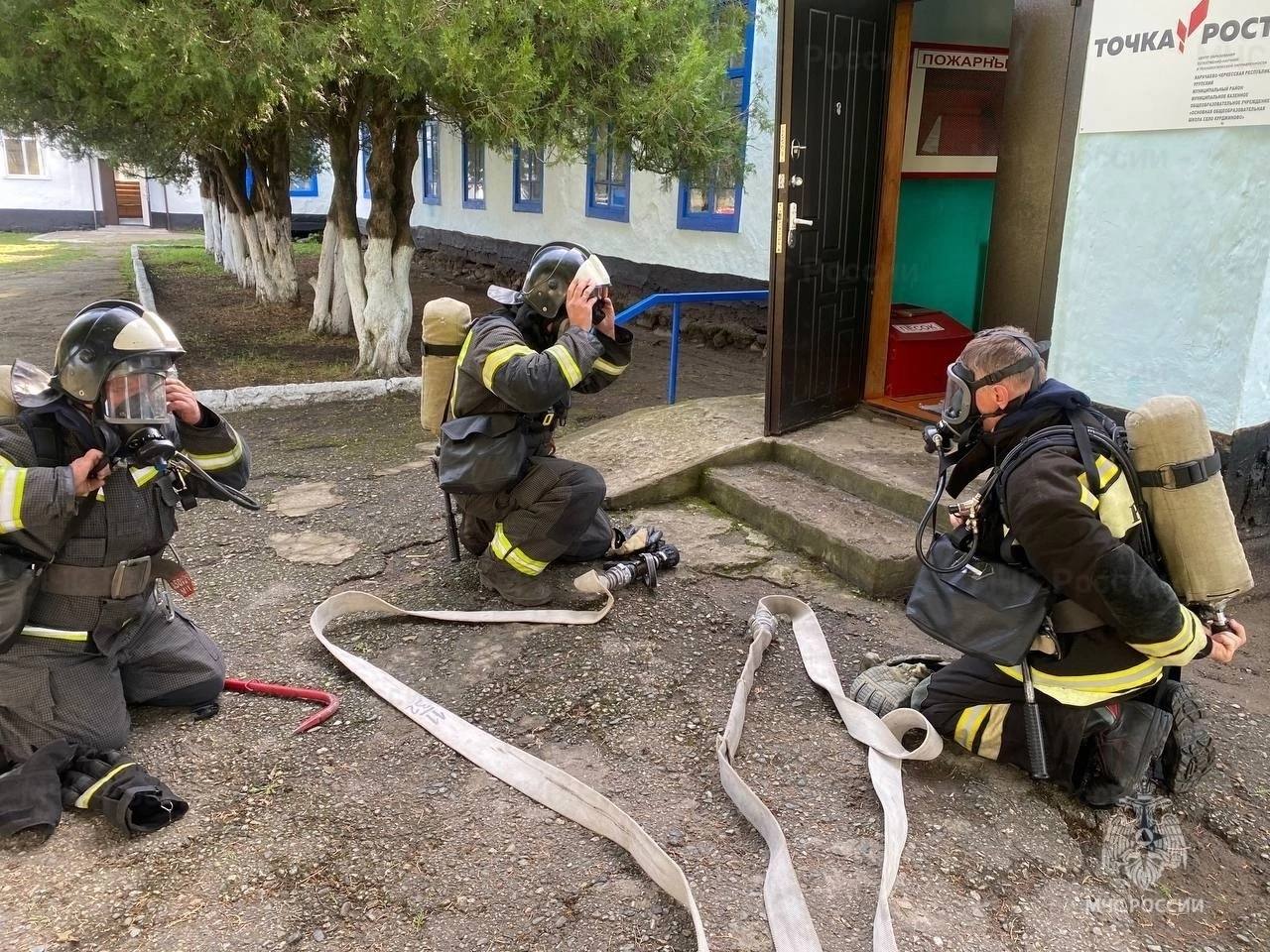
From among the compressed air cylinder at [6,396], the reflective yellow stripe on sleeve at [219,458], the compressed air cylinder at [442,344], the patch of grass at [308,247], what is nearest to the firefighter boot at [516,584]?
the compressed air cylinder at [442,344]

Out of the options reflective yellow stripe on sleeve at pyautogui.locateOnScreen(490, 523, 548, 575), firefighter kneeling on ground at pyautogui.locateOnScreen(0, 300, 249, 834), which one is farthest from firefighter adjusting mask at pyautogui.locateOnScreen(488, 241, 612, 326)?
firefighter kneeling on ground at pyautogui.locateOnScreen(0, 300, 249, 834)

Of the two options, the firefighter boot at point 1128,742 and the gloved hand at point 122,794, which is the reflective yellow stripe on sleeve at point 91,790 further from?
the firefighter boot at point 1128,742

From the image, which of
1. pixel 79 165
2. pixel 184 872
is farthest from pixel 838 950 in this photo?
pixel 79 165

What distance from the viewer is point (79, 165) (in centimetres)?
2788

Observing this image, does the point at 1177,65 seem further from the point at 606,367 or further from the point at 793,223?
the point at 606,367

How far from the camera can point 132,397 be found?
9.13 ft

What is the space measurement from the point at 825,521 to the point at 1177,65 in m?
2.48

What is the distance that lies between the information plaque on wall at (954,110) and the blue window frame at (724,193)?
72.2 inches

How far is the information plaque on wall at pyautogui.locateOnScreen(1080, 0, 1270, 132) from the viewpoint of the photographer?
3779mm

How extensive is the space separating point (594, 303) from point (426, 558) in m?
1.65

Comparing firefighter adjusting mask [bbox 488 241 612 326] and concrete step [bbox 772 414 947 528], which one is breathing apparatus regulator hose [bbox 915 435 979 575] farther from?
concrete step [bbox 772 414 947 528]

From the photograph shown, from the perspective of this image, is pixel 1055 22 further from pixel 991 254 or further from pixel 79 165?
pixel 79 165

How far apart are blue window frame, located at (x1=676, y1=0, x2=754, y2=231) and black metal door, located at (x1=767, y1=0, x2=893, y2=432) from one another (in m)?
2.42

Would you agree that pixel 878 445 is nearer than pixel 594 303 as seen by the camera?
No
